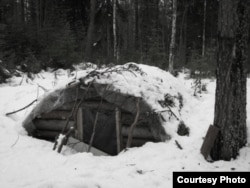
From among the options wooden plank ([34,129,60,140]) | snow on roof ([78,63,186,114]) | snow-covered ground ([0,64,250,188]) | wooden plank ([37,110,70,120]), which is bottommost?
wooden plank ([34,129,60,140])

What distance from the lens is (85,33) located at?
19453mm

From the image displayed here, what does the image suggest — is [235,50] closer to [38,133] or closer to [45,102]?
[45,102]

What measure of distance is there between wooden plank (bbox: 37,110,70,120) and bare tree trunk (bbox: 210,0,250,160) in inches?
131

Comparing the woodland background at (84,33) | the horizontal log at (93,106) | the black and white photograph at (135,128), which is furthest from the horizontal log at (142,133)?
the woodland background at (84,33)

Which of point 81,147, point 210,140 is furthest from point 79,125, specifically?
point 210,140

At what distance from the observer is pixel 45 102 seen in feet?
19.1

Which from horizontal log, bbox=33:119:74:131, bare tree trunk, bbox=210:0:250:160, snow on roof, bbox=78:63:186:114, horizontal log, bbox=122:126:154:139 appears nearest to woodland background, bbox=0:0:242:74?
snow on roof, bbox=78:63:186:114

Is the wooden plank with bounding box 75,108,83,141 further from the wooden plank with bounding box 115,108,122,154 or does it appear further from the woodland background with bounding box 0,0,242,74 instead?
the woodland background with bounding box 0,0,242,74

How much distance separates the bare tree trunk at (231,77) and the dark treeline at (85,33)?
6.75 meters

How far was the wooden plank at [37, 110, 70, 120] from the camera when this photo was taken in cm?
586

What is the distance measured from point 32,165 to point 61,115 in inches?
70.7

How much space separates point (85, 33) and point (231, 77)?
17.0m

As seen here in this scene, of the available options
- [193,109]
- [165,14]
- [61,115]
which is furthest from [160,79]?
[165,14]

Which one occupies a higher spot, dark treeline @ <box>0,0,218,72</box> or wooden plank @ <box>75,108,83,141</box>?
dark treeline @ <box>0,0,218,72</box>
